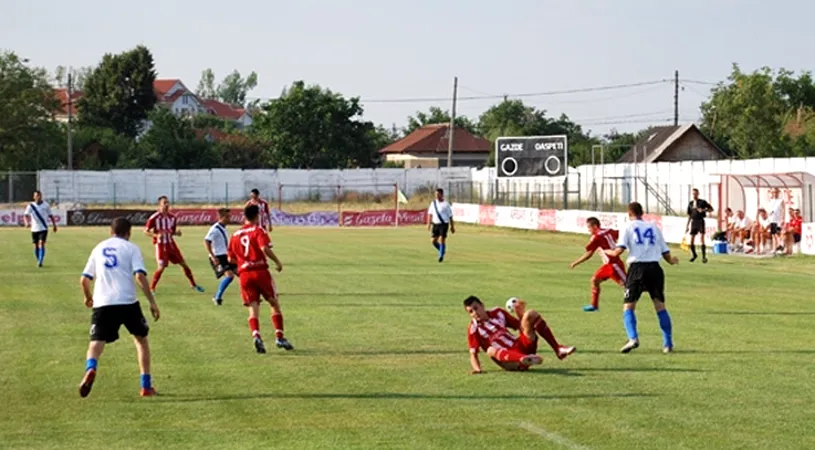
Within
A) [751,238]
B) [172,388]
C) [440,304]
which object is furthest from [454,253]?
[172,388]

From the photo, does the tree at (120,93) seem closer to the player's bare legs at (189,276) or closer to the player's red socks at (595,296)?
the player's bare legs at (189,276)

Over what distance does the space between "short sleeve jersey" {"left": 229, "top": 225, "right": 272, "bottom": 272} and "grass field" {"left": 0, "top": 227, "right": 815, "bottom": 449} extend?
3.56ft

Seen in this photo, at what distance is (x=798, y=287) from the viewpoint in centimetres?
2642

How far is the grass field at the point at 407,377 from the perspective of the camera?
10.6m

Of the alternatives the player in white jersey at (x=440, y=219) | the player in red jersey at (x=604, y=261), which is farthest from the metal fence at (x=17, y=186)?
the player in red jersey at (x=604, y=261)

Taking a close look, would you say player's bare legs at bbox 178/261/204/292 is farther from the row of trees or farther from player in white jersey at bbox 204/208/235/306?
the row of trees

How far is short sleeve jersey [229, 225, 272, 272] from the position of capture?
15906 mm

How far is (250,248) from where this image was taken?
15930mm

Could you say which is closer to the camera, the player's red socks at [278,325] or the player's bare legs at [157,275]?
the player's red socks at [278,325]

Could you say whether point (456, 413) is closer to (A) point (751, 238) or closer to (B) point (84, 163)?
(A) point (751, 238)

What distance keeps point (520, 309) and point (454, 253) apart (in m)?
25.5

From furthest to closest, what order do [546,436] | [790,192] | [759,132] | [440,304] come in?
[759,132] < [790,192] < [440,304] < [546,436]

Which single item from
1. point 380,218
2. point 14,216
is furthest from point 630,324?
point 14,216

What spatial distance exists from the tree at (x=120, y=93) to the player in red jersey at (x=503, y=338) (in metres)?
116
